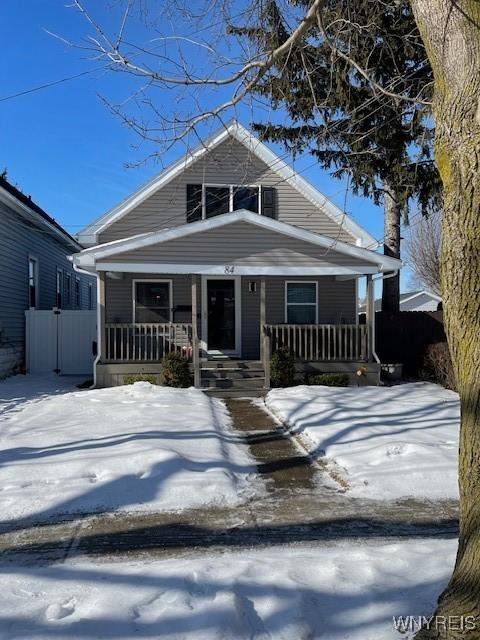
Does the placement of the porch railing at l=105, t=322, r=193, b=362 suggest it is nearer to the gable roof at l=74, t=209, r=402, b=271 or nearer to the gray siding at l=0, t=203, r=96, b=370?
the gable roof at l=74, t=209, r=402, b=271

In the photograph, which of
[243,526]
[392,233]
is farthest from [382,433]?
[392,233]

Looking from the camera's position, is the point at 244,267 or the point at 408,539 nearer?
the point at 408,539

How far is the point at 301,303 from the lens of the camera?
14.6 metres

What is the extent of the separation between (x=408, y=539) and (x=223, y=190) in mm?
12187

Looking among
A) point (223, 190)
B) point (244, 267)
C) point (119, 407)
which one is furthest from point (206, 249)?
point (119, 407)

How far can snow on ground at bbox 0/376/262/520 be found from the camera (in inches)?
181

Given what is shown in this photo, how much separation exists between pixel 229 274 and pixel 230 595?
9.39 metres

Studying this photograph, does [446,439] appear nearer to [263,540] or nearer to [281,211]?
[263,540]

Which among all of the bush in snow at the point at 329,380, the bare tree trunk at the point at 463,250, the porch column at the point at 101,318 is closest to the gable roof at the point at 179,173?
the porch column at the point at 101,318

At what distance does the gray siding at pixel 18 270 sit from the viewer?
1354 cm

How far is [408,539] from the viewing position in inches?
151

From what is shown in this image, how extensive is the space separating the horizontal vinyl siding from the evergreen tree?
2.03m

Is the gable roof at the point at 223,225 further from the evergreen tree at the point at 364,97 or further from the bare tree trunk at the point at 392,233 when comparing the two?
→ the bare tree trunk at the point at 392,233

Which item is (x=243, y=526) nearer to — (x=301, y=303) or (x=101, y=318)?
(x=101, y=318)
